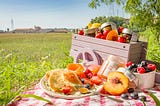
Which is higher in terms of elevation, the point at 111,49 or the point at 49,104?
the point at 111,49

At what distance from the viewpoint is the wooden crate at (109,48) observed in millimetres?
1947

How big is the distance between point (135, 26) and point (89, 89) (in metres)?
3.18

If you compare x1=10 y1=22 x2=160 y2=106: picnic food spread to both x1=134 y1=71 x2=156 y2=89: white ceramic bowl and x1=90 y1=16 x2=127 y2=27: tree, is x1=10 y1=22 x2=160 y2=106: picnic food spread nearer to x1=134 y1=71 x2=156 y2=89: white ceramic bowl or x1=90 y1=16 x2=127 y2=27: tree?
x1=134 y1=71 x2=156 y2=89: white ceramic bowl

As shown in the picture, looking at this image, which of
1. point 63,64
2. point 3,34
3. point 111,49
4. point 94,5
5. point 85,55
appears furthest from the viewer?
point 3,34

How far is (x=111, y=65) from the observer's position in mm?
1878

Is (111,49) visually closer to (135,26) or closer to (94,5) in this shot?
(94,5)

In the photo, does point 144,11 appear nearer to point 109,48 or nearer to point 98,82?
point 109,48

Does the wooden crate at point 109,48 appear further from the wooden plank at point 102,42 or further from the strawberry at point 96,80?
the strawberry at point 96,80

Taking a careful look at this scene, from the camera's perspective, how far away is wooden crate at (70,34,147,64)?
195cm

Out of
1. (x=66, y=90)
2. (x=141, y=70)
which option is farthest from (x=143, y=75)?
(x=66, y=90)

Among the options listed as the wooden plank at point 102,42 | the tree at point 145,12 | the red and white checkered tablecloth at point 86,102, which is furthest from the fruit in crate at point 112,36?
the tree at point 145,12

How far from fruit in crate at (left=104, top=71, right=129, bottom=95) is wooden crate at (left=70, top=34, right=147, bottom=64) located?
0.29 metres

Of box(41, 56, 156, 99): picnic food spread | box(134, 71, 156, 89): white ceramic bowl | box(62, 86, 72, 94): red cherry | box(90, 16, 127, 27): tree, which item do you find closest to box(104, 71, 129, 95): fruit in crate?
box(41, 56, 156, 99): picnic food spread

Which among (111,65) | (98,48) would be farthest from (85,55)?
(111,65)
